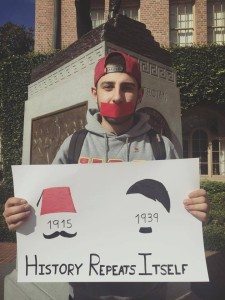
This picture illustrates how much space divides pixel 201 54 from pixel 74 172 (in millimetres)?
13316

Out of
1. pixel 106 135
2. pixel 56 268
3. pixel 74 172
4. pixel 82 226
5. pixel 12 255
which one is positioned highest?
pixel 106 135

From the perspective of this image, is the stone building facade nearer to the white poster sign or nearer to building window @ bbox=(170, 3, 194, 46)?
building window @ bbox=(170, 3, 194, 46)

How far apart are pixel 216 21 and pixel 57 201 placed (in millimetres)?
16751

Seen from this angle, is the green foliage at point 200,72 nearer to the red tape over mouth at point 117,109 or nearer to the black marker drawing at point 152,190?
the red tape over mouth at point 117,109

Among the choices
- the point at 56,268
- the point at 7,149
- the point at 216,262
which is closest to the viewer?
the point at 56,268

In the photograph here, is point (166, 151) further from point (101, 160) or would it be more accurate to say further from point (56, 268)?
point (56, 268)

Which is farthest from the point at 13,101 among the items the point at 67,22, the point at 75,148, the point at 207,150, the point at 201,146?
the point at 75,148

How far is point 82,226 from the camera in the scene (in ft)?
5.88

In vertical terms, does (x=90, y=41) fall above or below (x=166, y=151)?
above

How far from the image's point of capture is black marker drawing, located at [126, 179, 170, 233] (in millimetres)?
1763

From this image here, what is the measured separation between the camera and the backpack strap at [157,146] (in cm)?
198

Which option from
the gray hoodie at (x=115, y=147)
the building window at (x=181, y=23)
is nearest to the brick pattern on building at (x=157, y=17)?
the building window at (x=181, y=23)

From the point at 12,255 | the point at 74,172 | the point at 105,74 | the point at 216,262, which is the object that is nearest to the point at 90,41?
the point at 105,74

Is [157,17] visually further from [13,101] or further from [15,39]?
[15,39]
